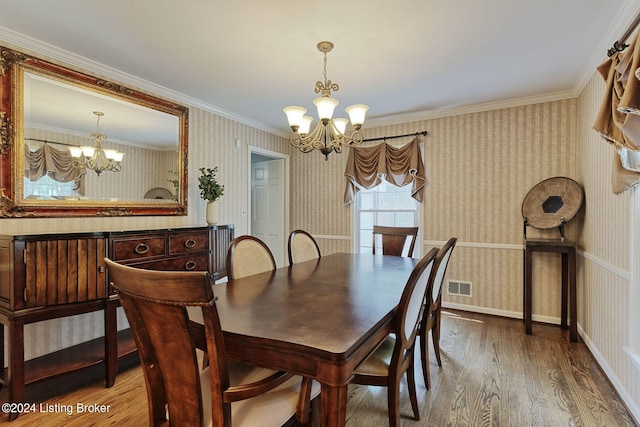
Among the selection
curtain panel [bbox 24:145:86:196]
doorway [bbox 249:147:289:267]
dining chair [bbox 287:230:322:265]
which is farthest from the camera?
doorway [bbox 249:147:289:267]

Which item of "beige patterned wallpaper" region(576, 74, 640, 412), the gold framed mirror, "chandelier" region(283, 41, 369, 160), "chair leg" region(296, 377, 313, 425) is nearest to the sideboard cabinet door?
the gold framed mirror

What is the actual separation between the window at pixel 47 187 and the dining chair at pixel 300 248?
1.81 m

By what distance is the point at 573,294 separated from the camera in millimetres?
3006

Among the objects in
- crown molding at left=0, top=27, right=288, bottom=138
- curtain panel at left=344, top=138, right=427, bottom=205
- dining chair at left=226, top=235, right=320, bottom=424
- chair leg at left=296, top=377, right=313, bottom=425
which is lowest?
chair leg at left=296, top=377, right=313, bottom=425

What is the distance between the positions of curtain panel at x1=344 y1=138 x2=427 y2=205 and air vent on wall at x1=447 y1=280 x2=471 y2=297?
110cm

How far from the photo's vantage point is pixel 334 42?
235 centimetres

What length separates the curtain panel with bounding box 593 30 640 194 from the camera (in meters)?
1.37

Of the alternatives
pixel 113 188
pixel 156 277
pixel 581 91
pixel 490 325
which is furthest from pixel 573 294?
pixel 113 188

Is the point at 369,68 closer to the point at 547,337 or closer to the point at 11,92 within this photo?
the point at 11,92

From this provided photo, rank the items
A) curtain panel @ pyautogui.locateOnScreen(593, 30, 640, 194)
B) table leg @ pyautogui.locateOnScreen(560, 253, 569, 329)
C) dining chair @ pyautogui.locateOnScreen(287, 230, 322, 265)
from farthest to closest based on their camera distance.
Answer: table leg @ pyautogui.locateOnScreen(560, 253, 569, 329) < dining chair @ pyautogui.locateOnScreen(287, 230, 322, 265) < curtain panel @ pyautogui.locateOnScreen(593, 30, 640, 194)

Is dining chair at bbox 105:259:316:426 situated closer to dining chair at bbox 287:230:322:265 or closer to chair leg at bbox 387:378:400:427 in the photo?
chair leg at bbox 387:378:400:427

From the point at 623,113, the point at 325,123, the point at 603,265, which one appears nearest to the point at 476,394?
the point at 603,265

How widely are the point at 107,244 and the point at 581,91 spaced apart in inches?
173

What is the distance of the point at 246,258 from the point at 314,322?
1.13 metres
